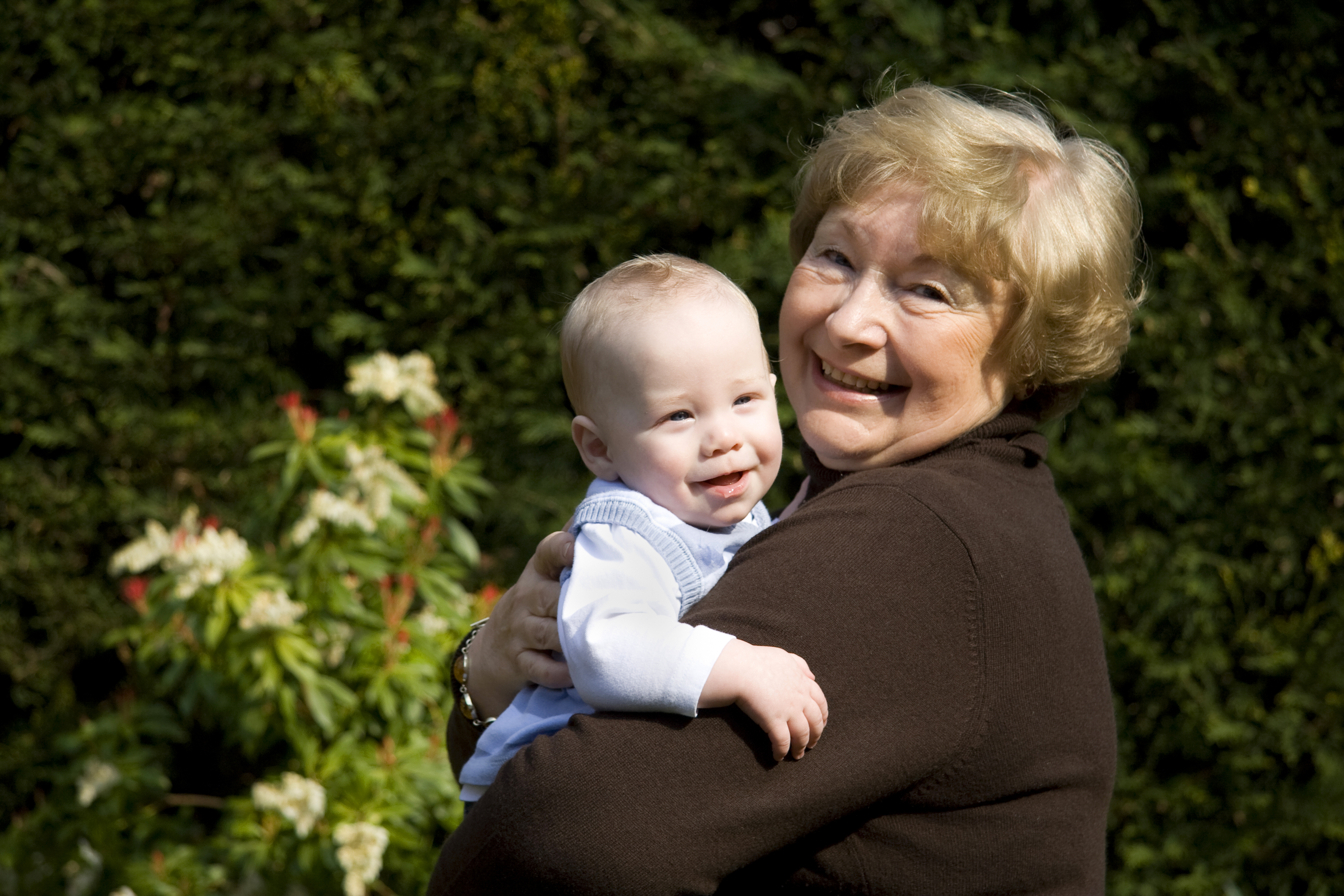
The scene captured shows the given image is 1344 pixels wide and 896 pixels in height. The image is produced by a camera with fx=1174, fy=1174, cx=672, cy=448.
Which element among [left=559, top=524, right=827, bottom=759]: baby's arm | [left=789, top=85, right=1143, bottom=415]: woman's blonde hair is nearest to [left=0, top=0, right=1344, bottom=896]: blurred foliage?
[left=789, top=85, right=1143, bottom=415]: woman's blonde hair

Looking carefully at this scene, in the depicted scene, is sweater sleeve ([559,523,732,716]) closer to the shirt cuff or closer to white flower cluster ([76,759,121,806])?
the shirt cuff

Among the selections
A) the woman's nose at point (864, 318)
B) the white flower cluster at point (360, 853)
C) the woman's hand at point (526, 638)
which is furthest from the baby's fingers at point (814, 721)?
the white flower cluster at point (360, 853)

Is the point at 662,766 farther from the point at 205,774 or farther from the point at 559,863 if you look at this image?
the point at 205,774

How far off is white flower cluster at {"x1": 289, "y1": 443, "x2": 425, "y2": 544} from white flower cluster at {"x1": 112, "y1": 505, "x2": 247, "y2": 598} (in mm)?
172

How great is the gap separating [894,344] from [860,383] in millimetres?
85

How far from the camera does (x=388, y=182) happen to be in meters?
4.30

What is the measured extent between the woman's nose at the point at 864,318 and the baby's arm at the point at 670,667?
1.64 feet

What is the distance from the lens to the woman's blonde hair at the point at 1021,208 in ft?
5.49

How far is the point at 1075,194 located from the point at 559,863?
3.96 ft

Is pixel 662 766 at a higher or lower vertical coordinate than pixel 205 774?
higher

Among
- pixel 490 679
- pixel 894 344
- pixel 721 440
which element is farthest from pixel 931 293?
pixel 490 679

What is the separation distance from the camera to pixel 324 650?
3361 mm

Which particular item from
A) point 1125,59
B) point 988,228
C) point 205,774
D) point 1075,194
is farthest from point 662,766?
point 205,774

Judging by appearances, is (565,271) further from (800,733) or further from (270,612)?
(800,733)
